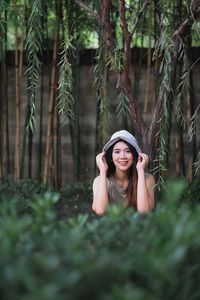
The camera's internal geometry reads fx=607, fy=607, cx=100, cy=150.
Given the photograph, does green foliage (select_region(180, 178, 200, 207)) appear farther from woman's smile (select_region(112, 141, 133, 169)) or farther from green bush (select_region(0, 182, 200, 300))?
green bush (select_region(0, 182, 200, 300))

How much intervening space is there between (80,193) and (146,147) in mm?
1446

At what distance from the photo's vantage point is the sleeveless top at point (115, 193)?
2.85 m

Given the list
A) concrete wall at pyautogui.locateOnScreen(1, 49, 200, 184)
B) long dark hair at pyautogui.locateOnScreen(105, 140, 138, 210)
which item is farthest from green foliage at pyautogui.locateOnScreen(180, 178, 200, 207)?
long dark hair at pyautogui.locateOnScreen(105, 140, 138, 210)

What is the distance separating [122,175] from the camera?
288cm

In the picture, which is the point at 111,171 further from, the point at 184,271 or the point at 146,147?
the point at 184,271

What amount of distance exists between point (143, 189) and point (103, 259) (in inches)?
56.9

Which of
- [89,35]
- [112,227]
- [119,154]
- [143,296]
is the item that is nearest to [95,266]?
[143,296]

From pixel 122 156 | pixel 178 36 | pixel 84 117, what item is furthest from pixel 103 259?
pixel 84 117

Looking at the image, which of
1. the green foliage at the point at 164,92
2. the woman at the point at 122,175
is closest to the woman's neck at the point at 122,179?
the woman at the point at 122,175

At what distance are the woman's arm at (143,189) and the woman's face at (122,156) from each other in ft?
0.17

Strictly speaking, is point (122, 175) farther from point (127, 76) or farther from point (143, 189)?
point (127, 76)

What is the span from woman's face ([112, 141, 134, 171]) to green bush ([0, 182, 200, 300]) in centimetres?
119

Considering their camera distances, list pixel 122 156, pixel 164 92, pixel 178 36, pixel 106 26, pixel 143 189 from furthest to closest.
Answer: pixel 106 26 → pixel 178 36 → pixel 164 92 → pixel 122 156 → pixel 143 189

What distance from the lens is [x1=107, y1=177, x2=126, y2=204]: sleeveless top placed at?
2.85m
